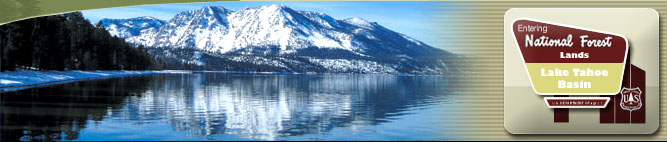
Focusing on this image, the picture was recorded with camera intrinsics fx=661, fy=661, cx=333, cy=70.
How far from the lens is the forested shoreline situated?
75.9m

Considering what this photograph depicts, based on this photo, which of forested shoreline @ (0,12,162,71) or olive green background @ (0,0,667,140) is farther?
forested shoreline @ (0,12,162,71)

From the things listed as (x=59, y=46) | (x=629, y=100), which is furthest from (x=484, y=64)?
(x=59, y=46)

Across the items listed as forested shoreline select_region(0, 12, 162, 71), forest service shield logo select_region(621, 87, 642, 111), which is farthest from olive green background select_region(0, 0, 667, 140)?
forested shoreline select_region(0, 12, 162, 71)

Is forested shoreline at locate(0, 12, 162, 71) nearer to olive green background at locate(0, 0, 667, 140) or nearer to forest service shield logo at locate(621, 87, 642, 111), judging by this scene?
olive green background at locate(0, 0, 667, 140)

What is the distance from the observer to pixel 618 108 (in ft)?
61.0

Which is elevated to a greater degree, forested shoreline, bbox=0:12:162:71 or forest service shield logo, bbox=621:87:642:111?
forested shoreline, bbox=0:12:162:71

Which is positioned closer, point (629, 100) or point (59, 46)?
point (629, 100)

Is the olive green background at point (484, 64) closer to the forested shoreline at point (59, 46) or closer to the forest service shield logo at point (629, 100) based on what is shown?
the forest service shield logo at point (629, 100)

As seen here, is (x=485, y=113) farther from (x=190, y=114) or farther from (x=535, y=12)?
(x=190, y=114)

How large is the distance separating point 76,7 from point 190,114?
1094 cm

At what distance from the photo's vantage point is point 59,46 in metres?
104

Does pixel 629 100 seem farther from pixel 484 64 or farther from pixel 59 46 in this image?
pixel 59 46

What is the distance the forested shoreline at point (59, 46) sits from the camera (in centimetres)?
7594

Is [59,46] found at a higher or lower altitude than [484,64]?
higher
